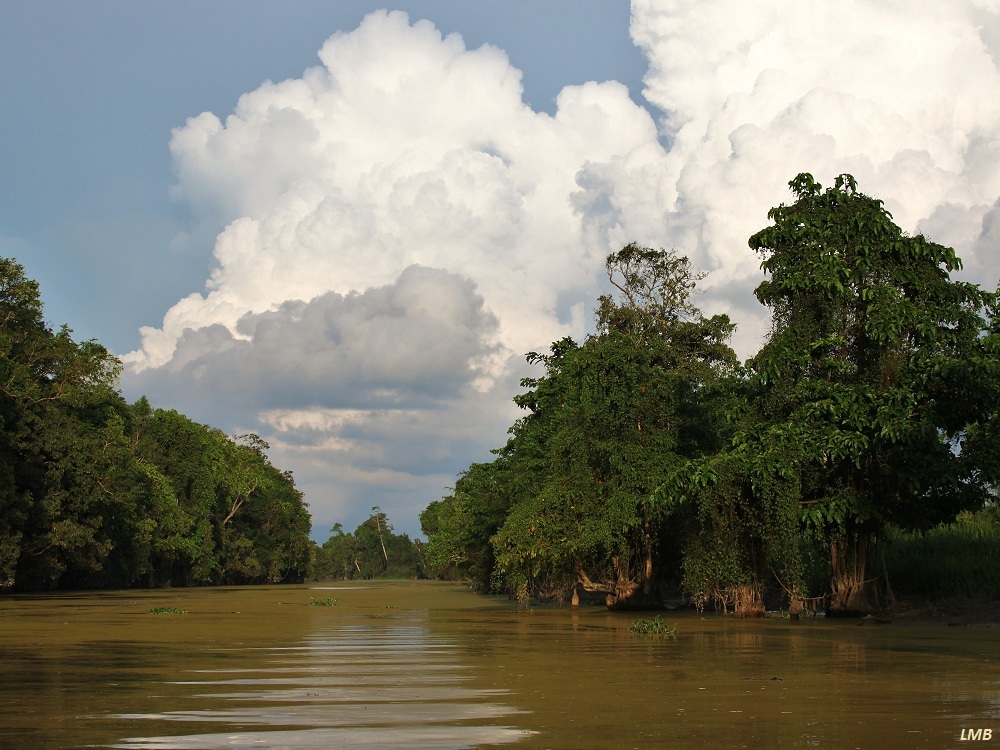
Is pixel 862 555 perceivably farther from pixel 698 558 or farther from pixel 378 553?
pixel 378 553

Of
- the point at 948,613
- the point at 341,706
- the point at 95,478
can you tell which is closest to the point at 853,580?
the point at 948,613

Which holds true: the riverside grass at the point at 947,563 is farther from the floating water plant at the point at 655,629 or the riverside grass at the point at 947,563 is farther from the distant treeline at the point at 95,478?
the distant treeline at the point at 95,478

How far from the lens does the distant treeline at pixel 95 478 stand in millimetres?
52219

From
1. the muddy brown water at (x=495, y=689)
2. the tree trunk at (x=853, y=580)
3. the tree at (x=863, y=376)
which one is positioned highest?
the tree at (x=863, y=376)

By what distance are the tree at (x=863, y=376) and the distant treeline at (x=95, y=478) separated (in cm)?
3678

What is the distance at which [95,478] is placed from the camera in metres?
56.8

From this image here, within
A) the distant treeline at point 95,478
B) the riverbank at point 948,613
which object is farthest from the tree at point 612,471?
the distant treeline at point 95,478

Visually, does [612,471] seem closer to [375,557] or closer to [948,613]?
[948,613]

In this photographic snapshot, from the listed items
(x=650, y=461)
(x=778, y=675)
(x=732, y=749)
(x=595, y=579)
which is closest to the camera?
(x=732, y=749)

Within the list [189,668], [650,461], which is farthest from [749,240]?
[189,668]

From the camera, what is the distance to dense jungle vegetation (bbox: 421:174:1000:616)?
87.7ft

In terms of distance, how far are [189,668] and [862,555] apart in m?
19.9

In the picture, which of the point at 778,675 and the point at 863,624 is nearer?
the point at 778,675

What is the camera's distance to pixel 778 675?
1356cm
